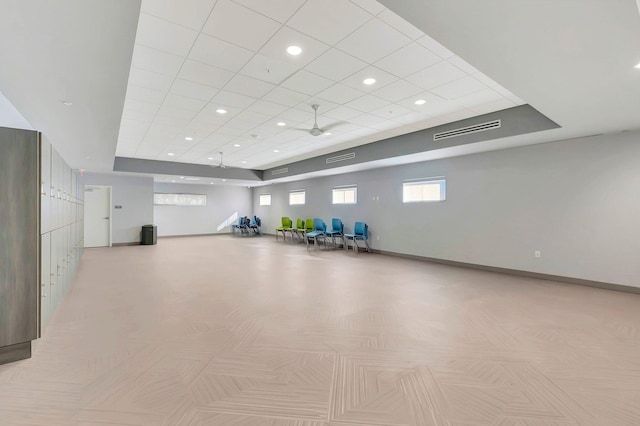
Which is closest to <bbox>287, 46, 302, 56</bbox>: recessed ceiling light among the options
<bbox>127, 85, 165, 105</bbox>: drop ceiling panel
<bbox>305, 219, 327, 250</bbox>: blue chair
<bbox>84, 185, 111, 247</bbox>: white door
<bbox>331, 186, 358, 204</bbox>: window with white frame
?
<bbox>127, 85, 165, 105</bbox>: drop ceiling panel

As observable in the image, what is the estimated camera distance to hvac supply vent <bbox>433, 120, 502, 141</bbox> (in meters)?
5.14

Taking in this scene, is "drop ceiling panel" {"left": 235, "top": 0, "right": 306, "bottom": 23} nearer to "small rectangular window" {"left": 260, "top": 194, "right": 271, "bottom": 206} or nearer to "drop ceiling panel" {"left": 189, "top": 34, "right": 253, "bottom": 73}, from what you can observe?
"drop ceiling panel" {"left": 189, "top": 34, "right": 253, "bottom": 73}

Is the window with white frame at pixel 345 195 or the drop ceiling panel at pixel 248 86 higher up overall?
the drop ceiling panel at pixel 248 86

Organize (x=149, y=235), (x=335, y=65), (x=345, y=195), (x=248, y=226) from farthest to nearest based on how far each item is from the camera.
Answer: (x=248, y=226), (x=149, y=235), (x=345, y=195), (x=335, y=65)

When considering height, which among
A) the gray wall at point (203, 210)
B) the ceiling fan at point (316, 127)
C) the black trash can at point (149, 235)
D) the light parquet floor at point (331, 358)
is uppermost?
the ceiling fan at point (316, 127)

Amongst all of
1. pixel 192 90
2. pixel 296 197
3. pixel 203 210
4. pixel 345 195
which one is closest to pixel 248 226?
pixel 203 210

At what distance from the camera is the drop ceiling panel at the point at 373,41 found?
2787mm

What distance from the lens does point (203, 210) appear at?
→ 14.0m

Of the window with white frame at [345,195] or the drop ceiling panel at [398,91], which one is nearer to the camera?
the drop ceiling panel at [398,91]

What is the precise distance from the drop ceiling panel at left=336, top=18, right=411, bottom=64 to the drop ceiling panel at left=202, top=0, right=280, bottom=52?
0.75 m

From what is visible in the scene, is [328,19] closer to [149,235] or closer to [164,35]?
[164,35]

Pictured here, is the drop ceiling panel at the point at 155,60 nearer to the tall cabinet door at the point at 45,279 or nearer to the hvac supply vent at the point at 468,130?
the tall cabinet door at the point at 45,279

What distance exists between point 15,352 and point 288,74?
3850 mm

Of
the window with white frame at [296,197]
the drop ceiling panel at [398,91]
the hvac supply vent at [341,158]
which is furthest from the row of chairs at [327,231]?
the drop ceiling panel at [398,91]
